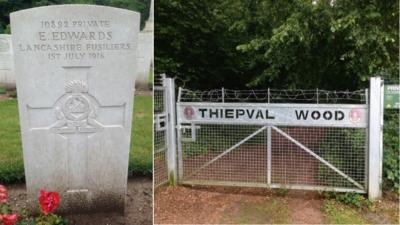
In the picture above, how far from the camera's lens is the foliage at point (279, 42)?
611 cm

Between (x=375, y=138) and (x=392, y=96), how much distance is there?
55 centimetres

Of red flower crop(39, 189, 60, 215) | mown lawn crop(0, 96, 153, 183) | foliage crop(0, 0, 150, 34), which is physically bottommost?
red flower crop(39, 189, 60, 215)

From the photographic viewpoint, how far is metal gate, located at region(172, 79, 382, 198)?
5.19m

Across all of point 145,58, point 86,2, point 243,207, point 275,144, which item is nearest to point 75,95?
point 243,207

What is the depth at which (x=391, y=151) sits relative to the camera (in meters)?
5.41

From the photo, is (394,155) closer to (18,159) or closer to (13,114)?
(18,159)

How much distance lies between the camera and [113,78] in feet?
13.2

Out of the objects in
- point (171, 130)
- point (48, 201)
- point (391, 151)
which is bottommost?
point (48, 201)

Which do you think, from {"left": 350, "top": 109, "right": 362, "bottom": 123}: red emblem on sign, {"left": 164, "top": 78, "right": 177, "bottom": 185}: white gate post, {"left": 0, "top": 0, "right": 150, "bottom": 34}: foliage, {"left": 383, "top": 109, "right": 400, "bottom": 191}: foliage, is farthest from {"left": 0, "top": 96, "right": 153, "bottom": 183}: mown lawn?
{"left": 383, "top": 109, "right": 400, "bottom": 191}: foliage

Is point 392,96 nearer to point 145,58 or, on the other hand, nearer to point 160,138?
point 160,138

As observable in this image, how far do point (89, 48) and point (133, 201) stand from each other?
1.71 meters

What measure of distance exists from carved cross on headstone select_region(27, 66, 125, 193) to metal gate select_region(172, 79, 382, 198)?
1.67m

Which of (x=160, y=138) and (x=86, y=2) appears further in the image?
(x=86, y=2)

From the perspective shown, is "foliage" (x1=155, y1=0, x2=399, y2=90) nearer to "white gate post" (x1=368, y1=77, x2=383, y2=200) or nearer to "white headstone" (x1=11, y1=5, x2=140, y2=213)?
"white gate post" (x1=368, y1=77, x2=383, y2=200)
